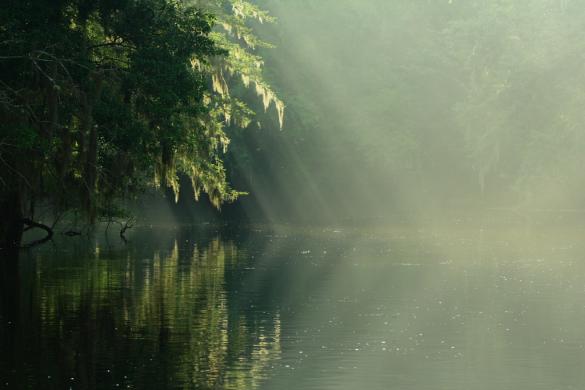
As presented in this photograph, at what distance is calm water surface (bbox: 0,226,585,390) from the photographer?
1559 cm

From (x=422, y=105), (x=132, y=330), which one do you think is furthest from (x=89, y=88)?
(x=422, y=105)

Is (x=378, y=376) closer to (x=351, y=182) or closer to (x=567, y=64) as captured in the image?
(x=567, y=64)

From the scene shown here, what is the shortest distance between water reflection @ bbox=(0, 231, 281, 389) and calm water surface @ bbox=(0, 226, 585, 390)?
4cm

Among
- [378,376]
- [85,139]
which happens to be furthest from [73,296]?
[378,376]

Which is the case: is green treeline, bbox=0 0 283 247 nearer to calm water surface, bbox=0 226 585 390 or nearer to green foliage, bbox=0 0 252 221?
green foliage, bbox=0 0 252 221

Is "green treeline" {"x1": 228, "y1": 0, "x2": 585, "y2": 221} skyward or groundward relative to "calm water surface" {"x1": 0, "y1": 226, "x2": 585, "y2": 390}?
skyward

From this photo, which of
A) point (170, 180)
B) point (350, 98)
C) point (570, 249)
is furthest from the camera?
point (350, 98)

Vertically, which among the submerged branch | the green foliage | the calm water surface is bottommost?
the calm water surface

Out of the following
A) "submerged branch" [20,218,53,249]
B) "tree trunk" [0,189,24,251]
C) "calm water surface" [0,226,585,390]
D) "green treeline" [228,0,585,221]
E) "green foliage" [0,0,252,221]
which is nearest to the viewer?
"calm water surface" [0,226,585,390]

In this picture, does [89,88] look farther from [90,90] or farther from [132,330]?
[132,330]

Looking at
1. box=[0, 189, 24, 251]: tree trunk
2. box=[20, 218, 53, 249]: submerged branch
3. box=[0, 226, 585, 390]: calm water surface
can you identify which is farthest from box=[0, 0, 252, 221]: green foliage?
box=[20, 218, 53, 249]: submerged branch

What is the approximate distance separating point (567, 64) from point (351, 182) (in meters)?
17.6

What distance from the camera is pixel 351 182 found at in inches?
3349

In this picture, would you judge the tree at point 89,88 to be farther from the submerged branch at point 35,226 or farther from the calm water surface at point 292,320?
the submerged branch at point 35,226
